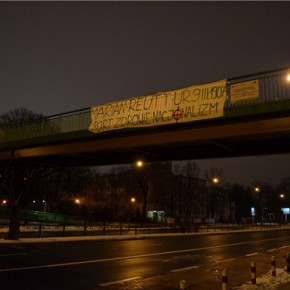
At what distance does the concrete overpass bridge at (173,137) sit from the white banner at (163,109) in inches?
12.5

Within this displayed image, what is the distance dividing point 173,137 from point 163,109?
1466mm

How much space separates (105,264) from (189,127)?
7129 millimetres

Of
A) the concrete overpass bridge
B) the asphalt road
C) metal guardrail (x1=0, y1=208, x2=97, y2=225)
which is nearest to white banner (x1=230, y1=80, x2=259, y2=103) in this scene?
the concrete overpass bridge

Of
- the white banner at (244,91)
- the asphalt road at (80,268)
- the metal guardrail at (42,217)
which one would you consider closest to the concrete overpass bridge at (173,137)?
the white banner at (244,91)

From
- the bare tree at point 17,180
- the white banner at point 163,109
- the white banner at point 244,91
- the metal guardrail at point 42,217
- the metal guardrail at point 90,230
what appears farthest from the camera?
the metal guardrail at point 42,217

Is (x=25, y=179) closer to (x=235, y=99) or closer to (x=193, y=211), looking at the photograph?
(x=235, y=99)

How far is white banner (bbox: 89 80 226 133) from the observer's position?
18.0m

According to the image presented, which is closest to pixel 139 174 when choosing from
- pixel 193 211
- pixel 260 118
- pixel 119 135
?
pixel 193 211

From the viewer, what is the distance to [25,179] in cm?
2894

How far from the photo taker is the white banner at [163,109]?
1795cm

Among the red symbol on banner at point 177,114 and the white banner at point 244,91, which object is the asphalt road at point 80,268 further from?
the white banner at point 244,91

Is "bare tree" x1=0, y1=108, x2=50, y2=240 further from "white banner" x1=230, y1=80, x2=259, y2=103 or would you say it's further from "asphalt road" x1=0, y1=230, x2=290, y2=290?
"white banner" x1=230, y1=80, x2=259, y2=103

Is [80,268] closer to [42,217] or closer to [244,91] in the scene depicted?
[244,91]

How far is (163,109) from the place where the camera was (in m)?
19.4
